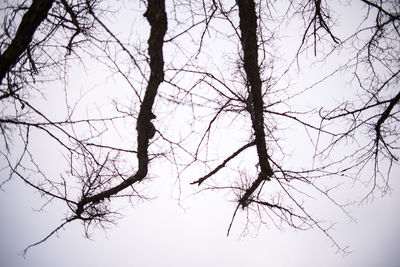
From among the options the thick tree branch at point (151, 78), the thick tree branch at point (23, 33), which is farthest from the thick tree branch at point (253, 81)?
the thick tree branch at point (23, 33)

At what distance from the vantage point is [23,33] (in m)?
3.04

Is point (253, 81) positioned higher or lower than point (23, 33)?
higher

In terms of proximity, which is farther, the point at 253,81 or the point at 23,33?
the point at 253,81

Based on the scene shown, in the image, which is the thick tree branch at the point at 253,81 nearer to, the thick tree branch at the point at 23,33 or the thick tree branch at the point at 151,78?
the thick tree branch at the point at 151,78

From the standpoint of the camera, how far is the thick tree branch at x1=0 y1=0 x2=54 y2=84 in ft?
9.93

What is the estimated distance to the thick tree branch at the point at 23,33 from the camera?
119 inches

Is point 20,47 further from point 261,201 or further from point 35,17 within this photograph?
point 261,201

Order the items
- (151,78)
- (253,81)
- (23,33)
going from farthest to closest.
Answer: (253,81) < (151,78) < (23,33)

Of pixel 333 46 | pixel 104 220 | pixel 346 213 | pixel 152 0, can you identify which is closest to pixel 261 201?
pixel 346 213

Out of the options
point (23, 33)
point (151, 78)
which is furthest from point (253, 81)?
point (23, 33)

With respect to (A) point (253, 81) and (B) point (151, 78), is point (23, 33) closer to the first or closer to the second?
(B) point (151, 78)

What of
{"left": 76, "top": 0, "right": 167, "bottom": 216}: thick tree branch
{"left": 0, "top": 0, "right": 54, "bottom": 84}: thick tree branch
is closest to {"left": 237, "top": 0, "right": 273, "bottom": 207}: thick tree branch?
{"left": 76, "top": 0, "right": 167, "bottom": 216}: thick tree branch

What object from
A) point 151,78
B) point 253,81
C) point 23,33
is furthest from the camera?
point 253,81

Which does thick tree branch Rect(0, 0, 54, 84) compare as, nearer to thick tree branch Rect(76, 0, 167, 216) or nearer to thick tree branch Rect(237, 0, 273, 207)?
thick tree branch Rect(76, 0, 167, 216)
